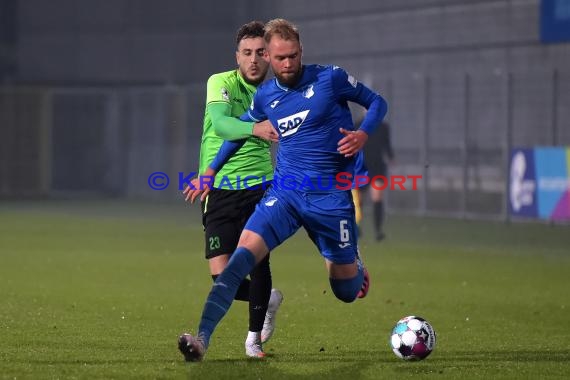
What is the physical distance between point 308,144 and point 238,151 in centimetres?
95

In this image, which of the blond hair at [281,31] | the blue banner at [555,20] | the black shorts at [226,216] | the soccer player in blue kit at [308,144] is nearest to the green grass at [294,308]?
the black shorts at [226,216]

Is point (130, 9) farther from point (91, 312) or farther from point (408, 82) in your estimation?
point (91, 312)

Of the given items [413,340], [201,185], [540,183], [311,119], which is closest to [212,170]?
[201,185]

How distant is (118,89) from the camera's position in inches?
1545

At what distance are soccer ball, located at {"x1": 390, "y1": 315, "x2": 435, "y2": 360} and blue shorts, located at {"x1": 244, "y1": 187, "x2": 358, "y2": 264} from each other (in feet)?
1.90

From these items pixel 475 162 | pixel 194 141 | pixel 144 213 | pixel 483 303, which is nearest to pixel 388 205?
pixel 475 162

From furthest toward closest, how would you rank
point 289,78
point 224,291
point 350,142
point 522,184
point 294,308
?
point 522,184, point 294,308, point 289,78, point 350,142, point 224,291

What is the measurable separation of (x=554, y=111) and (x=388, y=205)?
5.65 m

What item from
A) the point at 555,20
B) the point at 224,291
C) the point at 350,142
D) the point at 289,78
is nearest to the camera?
the point at 224,291

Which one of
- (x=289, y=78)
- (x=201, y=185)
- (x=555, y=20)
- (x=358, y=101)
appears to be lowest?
(x=201, y=185)

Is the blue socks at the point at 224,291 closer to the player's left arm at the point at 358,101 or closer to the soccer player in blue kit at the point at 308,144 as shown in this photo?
the soccer player in blue kit at the point at 308,144

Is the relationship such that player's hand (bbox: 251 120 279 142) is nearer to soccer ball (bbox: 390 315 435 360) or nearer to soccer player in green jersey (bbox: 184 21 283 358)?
soccer player in green jersey (bbox: 184 21 283 358)

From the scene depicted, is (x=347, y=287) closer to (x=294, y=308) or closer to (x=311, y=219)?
(x=311, y=219)

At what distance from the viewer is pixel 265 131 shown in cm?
834
